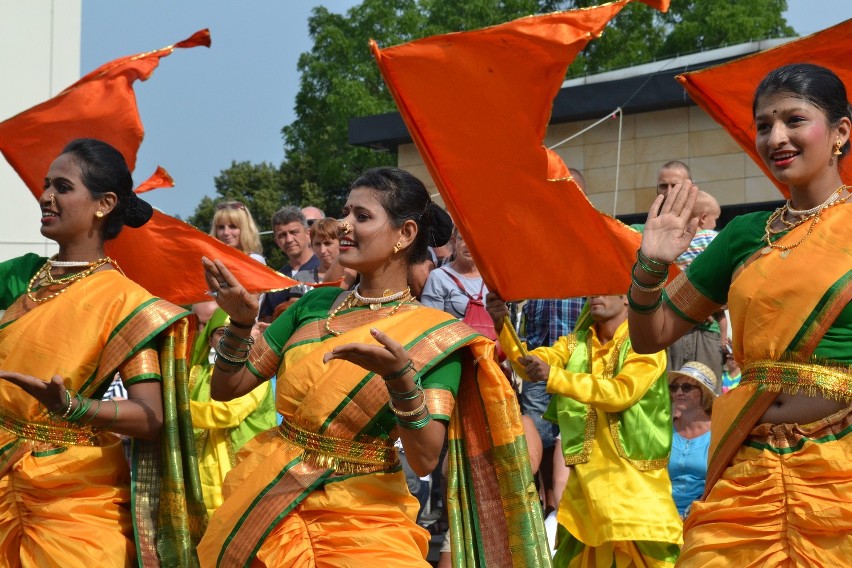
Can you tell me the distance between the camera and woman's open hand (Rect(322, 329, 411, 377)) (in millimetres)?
3672

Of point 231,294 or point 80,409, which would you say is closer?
point 80,409

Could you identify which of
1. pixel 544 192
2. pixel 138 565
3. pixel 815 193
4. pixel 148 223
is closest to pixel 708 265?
pixel 815 193

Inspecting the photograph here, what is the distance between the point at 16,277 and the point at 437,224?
1.60 meters

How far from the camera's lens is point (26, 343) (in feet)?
14.8

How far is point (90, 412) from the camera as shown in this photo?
4.29 m

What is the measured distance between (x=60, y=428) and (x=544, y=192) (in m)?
1.97

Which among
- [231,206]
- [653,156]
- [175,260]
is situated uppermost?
[653,156]

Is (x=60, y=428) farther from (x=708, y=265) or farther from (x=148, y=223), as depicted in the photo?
(x=708, y=265)

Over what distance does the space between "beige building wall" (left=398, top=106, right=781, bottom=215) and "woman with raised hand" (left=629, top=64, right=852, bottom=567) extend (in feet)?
37.7

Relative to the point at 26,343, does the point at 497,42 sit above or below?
above

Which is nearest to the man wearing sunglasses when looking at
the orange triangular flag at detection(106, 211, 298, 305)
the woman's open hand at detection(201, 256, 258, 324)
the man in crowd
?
the man in crowd

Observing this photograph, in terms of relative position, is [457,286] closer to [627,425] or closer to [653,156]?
[627,425]

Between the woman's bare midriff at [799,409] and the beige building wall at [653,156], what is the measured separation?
38.4 feet

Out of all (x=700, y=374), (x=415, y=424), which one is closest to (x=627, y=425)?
(x=700, y=374)
